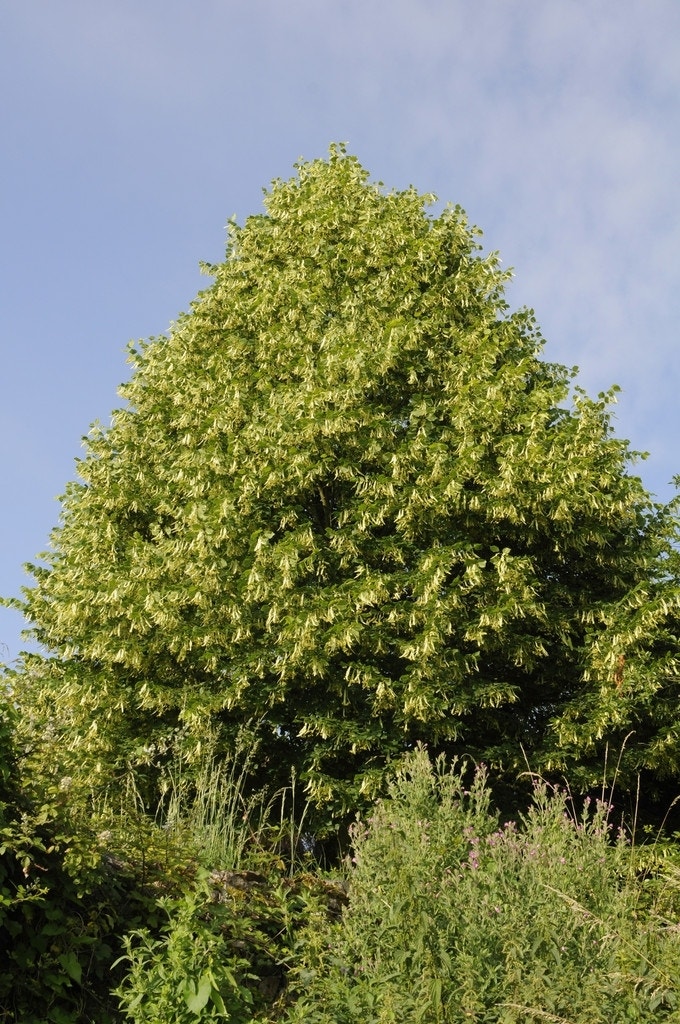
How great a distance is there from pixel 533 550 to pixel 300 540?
3.81m

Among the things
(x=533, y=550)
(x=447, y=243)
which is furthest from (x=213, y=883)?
(x=447, y=243)

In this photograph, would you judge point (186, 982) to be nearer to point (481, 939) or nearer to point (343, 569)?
point (481, 939)

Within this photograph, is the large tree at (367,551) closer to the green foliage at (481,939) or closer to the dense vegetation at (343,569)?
the dense vegetation at (343,569)

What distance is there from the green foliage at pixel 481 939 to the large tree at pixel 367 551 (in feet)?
19.1

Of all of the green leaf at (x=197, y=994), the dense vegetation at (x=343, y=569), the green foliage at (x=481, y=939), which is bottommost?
the green leaf at (x=197, y=994)

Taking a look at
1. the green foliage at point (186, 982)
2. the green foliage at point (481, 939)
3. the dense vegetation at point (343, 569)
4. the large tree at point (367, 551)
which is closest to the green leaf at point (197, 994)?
the green foliage at point (186, 982)

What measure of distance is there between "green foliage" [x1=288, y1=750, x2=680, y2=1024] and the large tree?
5.82 metres

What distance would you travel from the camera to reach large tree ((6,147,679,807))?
12.0 metres

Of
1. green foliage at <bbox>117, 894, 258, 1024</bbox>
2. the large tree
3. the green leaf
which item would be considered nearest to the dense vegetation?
the large tree

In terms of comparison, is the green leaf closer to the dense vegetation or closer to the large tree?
the dense vegetation

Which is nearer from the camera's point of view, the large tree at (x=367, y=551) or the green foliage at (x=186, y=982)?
the green foliage at (x=186, y=982)

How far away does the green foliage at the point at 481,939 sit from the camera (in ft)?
13.9

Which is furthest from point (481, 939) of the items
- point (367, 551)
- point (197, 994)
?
point (367, 551)

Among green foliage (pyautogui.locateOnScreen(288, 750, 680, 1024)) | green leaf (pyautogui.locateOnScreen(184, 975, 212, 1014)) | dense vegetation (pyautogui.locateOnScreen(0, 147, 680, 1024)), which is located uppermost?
dense vegetation (pyautogui.locateOnScreen(0, 147, 680, 1024))
